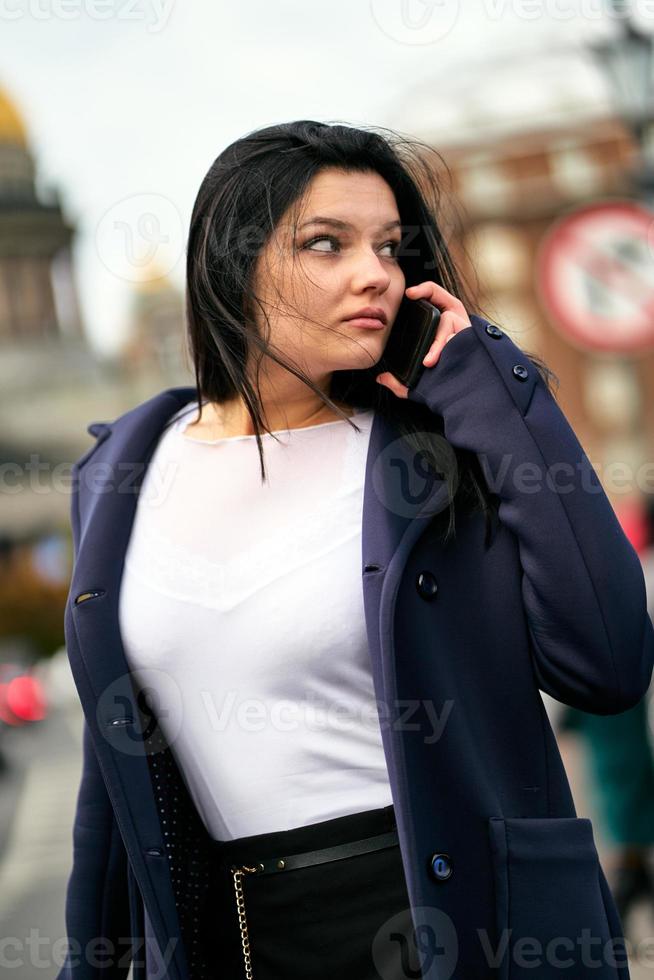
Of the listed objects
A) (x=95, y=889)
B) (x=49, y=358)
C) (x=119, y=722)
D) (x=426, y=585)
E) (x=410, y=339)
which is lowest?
(x=49, y=358)

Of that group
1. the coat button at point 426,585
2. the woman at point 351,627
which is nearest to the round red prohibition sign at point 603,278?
the woman at point 351,627

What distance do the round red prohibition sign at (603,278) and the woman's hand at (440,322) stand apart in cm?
1208

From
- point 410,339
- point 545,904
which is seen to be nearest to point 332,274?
point 410,339

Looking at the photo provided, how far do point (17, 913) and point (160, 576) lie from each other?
4.59 meters

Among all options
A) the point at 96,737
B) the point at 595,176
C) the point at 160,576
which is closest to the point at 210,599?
the point at 160,576

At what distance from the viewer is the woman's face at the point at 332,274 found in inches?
83.2

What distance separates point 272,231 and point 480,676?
81 cm

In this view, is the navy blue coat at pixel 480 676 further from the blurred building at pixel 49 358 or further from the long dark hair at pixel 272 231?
the blurred building at pixel 49 358

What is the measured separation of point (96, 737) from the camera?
7.29 ft

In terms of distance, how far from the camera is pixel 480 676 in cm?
205

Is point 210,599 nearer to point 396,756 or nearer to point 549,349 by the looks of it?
point 396,756

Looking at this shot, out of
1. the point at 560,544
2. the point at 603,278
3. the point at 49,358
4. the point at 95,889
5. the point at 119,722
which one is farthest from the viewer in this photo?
the point at 49,358

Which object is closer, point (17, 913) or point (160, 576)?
point (160, 576)

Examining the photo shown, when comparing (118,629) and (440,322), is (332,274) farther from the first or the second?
(118,629)
